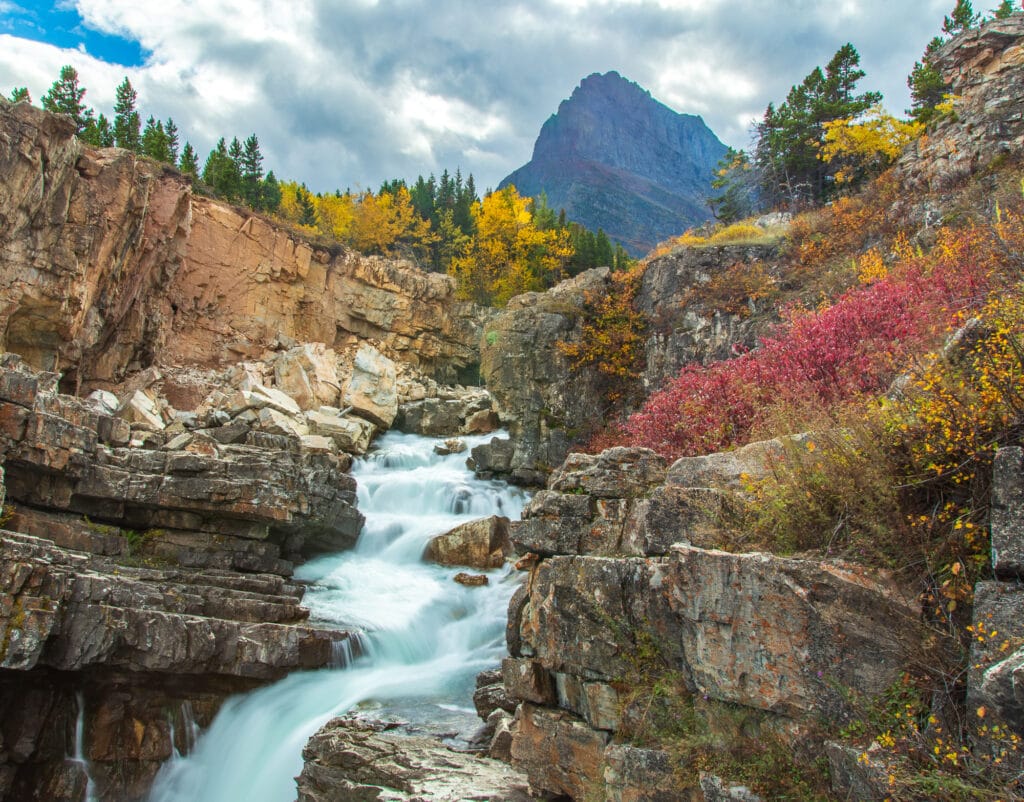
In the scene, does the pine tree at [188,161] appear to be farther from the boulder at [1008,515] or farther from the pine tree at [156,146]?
the boulder at [1008,515]

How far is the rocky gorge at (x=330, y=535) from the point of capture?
4.54m

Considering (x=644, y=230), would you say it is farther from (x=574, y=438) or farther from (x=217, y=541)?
(x=217, y=541)

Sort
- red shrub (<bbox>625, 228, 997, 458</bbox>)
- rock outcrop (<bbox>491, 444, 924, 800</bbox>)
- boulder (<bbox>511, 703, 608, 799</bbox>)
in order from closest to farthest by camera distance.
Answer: rock outcrop (<bbox>491, 444, 924, 800</bbox>), boulder (<bbox>511, 703, 608, 799</bbox>), red shrub (<bbox>625, 228, 997, 458</bbox>)

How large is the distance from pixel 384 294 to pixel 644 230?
114196 mm

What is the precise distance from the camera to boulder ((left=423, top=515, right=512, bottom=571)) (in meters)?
17.2

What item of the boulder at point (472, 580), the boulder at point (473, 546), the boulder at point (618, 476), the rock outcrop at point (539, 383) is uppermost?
the rock outcrop at point (539, 383)

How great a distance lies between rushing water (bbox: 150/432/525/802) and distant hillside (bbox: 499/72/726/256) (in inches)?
4906

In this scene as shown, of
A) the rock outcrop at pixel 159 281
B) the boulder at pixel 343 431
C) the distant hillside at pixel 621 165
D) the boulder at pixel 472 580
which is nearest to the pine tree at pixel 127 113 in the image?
the rock outcrop at pixel 159 281

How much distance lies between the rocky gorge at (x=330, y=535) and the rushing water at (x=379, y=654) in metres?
0.44

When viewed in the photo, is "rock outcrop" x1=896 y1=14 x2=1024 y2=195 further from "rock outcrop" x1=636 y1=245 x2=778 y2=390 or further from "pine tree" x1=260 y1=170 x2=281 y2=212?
"pine tree" x1=260 y1=170 x2=281 y2=212

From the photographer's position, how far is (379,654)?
12.5 m

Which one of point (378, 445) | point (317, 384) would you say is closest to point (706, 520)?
point (378, 445)

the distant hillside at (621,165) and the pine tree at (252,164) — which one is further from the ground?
the distant hillside at (621,165)

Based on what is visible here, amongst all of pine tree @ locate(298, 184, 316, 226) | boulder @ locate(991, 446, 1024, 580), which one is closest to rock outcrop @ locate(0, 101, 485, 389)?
pine tree @ locate(298, 184, 316, 226)
